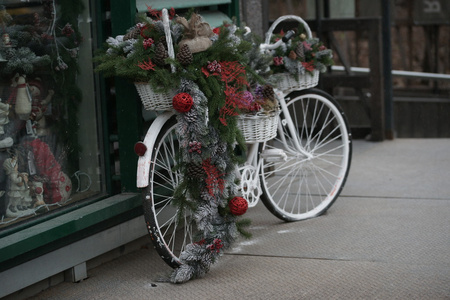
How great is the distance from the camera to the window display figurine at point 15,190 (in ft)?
10.9

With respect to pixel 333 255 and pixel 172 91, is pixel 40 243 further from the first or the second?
pixel 333 255

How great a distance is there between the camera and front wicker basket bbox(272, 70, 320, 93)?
14.1ft

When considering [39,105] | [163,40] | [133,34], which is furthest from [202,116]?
[39,105]

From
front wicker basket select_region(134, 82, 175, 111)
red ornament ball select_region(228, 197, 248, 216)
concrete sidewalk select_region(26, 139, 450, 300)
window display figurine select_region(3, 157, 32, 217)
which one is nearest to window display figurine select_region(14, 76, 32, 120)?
window display figurine select_region(3, 157, 32, 217)

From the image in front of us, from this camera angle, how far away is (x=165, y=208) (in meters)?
4.12

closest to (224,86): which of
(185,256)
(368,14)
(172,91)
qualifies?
(172,91)

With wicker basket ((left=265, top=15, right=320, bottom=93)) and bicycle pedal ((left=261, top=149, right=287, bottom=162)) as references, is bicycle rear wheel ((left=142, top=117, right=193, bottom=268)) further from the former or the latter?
wicker basket ((left=265, top=15, right=320, bottom=93))

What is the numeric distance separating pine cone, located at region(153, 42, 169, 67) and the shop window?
0.53 meters

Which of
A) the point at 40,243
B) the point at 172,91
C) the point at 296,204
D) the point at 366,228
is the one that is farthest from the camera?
the point at 296,204

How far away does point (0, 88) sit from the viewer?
3.26 meters

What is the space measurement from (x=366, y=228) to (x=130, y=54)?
73.7 inches

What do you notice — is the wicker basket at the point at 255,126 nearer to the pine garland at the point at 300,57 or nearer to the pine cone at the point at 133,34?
the pine garland at the point at 300,57

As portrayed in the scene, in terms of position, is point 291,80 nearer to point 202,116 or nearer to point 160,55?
point 202,116

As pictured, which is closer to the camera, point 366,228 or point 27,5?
point 27,5
